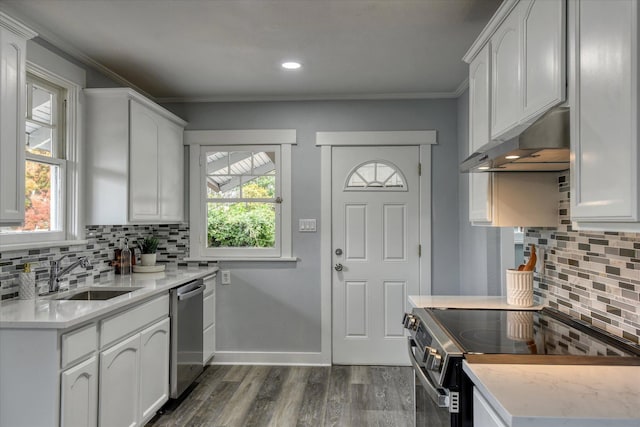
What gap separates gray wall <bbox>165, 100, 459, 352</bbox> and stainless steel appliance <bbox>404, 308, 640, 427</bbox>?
1970 mm

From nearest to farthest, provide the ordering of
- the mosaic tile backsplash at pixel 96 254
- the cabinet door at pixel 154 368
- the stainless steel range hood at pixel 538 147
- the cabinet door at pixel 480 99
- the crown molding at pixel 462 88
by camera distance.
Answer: the stainless steel range hood at pixel 538 147 → the cabinet door at pixel 480 99 → the mosaic tile backsplash at pixel 96 254 → the cabinet door at pixel 154 368 → the crown molding at pixel 462 88

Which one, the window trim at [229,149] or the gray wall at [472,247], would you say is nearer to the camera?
the gray wall at [472,247]

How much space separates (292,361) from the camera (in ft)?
13.1

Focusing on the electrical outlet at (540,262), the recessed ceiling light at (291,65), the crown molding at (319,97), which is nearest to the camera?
the electrical outlet at (540,262)

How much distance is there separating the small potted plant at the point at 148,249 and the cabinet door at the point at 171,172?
277 millimetres

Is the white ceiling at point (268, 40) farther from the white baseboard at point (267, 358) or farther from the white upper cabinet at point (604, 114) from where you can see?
the white baseboard at point (267, 358)

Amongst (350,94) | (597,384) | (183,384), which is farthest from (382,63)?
(183,384)

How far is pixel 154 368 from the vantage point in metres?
2.79

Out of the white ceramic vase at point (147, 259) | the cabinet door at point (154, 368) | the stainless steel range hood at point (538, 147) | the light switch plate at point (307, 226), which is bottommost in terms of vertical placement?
the cabinet door at point (154, 368)

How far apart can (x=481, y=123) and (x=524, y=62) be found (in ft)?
1.81

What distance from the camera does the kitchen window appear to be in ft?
8.71

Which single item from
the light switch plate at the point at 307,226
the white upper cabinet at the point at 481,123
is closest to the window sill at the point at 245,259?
the light switch plate at the point at 307,226

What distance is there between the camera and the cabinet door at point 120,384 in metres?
2.23

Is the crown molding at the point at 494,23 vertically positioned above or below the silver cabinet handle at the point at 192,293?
above
